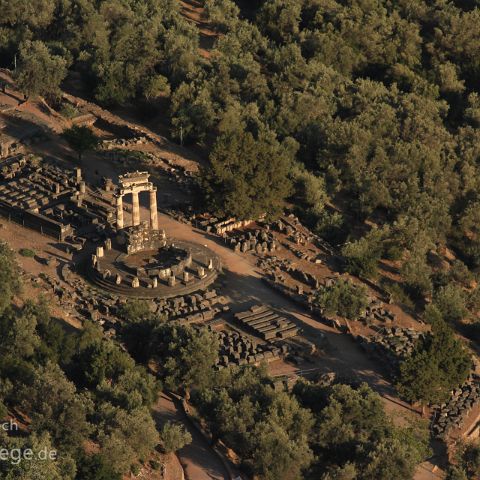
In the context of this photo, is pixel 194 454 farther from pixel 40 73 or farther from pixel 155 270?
pixel 40 73

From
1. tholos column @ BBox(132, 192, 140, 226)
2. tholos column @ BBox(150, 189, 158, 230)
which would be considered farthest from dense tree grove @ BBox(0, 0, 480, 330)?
tholos column @ BBox(132, 192, 140, 226)

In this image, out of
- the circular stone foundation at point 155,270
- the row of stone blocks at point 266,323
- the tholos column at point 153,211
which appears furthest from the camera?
the tholos column at point 153,211

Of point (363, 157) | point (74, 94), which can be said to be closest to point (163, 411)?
point (363, 157)

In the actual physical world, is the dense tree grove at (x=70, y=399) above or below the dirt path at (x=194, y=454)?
above

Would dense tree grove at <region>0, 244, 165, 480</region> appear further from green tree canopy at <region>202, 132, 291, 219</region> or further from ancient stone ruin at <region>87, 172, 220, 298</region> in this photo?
green tree canopy at <region>202, 132, 291, 219</region>

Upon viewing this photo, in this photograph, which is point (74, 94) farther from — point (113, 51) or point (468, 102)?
point (468, 102)

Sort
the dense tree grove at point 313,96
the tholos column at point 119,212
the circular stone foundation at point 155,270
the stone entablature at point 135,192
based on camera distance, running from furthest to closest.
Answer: the dense tree grove at point 313,96 < the tholos column at point 119,212 < the stone entablature at point 135,192 < the circular stone foundation at point 155,270

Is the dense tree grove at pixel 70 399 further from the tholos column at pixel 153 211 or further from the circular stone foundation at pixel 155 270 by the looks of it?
the tholos column at pixel 153 211

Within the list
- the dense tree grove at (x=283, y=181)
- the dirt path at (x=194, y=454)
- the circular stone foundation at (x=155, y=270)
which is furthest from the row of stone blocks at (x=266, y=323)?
the dirt path at (x=194, y=454)
